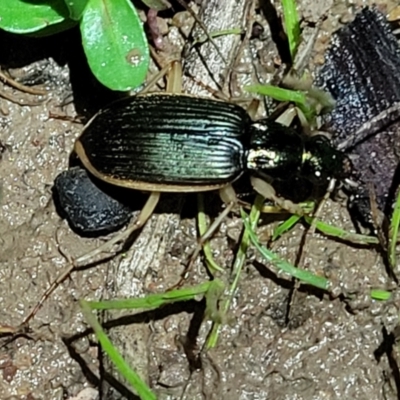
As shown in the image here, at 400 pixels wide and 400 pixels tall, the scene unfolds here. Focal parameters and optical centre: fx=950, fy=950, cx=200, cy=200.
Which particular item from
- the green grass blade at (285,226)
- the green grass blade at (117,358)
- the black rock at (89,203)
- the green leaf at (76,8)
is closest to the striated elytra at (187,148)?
the black rock at (89,203)

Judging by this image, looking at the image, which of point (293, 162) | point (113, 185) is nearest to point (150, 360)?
point (113, 185)

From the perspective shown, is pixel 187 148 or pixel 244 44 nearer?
pixel 187 148

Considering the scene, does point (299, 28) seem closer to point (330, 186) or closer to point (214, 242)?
point (330, 186)

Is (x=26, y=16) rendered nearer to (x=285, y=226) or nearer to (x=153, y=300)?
(x=153, y=300)

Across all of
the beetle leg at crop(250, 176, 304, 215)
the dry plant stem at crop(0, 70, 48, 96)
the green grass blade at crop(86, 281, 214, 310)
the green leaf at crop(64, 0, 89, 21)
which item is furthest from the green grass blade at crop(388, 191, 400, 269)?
the dry plant stem at crop(0, 70, 48, 96)

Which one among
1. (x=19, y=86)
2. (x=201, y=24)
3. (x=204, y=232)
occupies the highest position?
(x=201, y=24)

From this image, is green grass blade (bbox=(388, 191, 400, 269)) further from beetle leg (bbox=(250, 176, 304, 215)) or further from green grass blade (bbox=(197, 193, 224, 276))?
green grass blade (bbox=(197, 193, 224, 276))

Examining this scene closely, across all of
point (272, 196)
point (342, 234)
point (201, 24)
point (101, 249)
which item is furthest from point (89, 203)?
point (342, 234)
